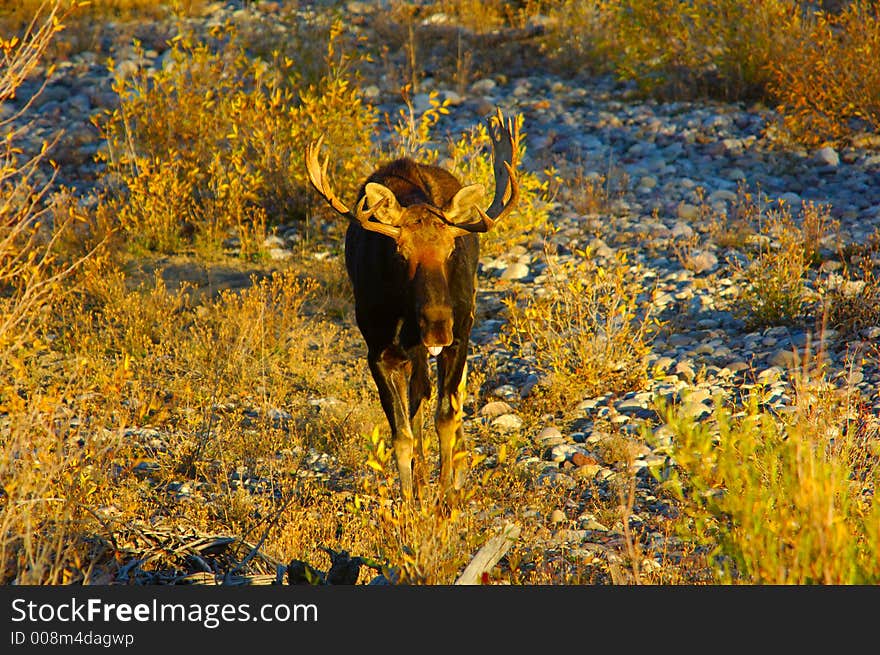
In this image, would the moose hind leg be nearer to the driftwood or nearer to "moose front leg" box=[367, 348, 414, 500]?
"moose front leg" box=[367, 348, 414, 500]

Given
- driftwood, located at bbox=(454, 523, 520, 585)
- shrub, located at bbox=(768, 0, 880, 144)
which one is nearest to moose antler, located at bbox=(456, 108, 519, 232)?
driftwood, located at bbox=(454, 523, 520, 585)

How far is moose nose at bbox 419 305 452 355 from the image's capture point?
19.4 feet

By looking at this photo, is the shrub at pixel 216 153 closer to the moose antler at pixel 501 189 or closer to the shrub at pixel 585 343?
the shrub at pixel 585 343

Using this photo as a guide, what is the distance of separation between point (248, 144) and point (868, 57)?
27.8 feet

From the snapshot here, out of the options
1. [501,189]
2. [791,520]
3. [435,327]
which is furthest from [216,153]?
[791,520]

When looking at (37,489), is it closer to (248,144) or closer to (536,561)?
(536,561)

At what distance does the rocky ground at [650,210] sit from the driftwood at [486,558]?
0.95 meters

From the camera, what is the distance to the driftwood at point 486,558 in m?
4.89

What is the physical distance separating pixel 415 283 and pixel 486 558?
1795 millimetres

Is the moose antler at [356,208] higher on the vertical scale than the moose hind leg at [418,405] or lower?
higher

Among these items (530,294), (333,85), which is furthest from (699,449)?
(333,85)

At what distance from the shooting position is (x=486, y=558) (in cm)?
511

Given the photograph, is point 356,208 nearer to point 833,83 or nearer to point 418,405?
point 418,405

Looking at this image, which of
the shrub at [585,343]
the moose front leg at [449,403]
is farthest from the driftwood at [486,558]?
the shrub at [585,343]
